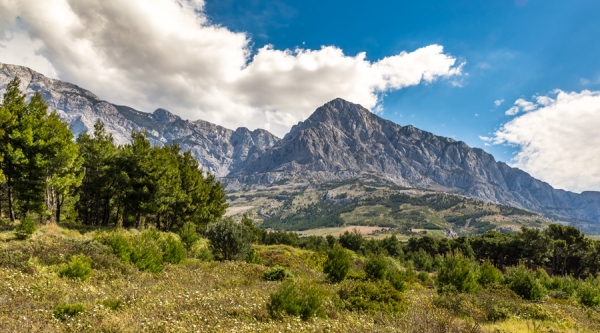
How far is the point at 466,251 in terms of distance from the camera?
59062mm

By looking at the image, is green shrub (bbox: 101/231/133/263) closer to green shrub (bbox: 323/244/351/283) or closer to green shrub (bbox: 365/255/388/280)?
green shrub (bbox: 323/244/351/283)

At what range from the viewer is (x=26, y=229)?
1423 centimetres

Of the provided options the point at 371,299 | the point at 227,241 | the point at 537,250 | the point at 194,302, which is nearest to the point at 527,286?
the point at 371,299

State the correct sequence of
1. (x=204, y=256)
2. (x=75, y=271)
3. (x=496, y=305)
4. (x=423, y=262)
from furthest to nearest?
(x=423, y=262), (x=204, y=256), (x=496, y=305), (x=75, y=271)

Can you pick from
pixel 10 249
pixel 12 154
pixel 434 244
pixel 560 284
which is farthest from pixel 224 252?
pixel 434 244

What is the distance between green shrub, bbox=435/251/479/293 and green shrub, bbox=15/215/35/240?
24.6m

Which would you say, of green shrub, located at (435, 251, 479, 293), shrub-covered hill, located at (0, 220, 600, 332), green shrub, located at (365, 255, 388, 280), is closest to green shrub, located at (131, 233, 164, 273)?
shrub-covered hill, located at (0, 220, 600, 332)

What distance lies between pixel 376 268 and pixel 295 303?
40.5 feet

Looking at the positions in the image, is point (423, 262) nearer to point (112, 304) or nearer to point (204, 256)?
point (204, 256)

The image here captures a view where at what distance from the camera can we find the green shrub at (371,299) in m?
10.3

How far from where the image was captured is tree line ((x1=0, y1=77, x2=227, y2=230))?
1892cm

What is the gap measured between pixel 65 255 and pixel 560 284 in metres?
37.3

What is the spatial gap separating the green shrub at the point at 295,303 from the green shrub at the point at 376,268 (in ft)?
36.8

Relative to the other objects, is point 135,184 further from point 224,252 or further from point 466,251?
point 466,251
